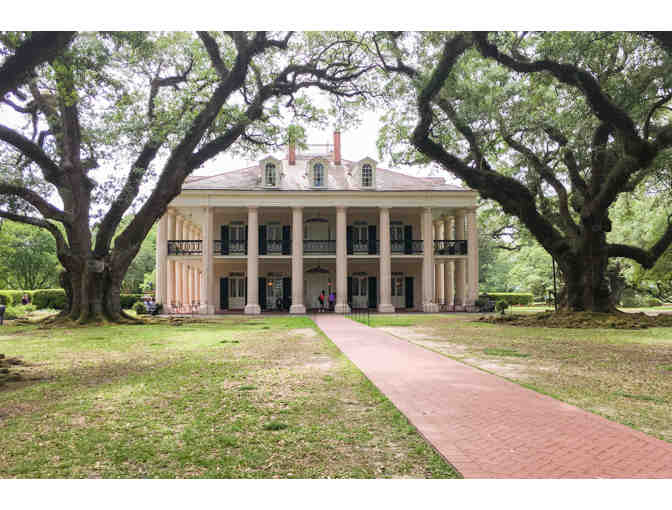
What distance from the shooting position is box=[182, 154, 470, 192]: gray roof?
93.0ft

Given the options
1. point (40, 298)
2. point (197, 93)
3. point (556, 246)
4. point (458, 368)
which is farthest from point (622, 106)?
point (40, 298)

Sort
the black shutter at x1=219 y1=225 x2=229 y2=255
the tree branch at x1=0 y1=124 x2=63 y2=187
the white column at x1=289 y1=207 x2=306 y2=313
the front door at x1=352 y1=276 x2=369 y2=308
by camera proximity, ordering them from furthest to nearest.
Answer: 1. the front door at x1=352 y1=276 x2=369 y2=308
2. the black shutter at x1=219 y1=225 x2=229 y2=255
3. the white column at x1=289 y1=207 x2=306 y2=313
4. the tree branch at x1=0 y1=124 x2=63 y2=187

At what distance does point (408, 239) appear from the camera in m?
31.0

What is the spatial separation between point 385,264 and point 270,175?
8992 millimetres

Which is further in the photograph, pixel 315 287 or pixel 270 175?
pixel 315 287

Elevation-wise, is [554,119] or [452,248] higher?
[554,119]

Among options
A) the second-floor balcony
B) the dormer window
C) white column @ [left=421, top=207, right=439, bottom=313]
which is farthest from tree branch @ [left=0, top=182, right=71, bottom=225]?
white column @ [left=421, top=207, right=439, bottom=313]

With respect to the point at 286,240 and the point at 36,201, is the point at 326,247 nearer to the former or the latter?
the point at 286,240

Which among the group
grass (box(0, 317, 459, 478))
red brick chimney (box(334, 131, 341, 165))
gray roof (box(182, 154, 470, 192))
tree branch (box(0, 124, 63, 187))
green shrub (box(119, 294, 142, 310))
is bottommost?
green shrub (box(119, 294, 142, 310))

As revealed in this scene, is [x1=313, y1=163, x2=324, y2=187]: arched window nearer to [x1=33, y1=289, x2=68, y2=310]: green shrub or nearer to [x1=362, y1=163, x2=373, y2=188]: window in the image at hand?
[x1=362, y1=163, x2=373, y2=188]: window

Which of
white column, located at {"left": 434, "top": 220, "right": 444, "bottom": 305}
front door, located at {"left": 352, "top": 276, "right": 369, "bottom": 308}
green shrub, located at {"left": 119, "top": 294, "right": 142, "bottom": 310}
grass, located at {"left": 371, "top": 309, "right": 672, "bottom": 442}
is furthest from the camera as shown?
green shrub, located at {"left": 119, "top": 294, "right": 142, "bottom": 310}

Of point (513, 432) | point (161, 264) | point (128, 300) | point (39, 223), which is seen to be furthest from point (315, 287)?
point (513, 432)

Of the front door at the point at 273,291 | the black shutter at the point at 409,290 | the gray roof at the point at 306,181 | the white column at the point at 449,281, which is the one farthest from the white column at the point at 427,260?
the front door at the point at 273,291

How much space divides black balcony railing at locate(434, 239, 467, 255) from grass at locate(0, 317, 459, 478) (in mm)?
22315
